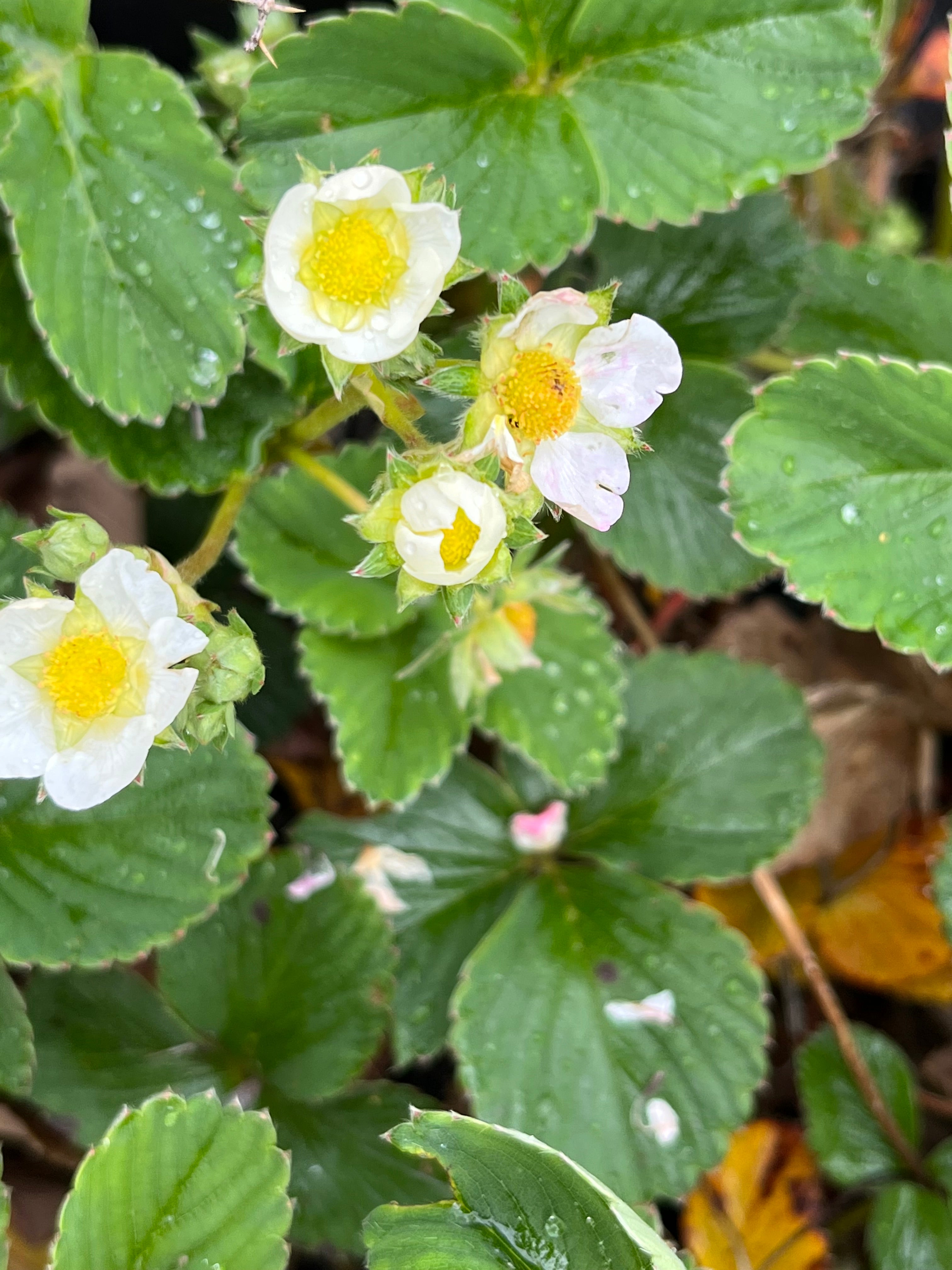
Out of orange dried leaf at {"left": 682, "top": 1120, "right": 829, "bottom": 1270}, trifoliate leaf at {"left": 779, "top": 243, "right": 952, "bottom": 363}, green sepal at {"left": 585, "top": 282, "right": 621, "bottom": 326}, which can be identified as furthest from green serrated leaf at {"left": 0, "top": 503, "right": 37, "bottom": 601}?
orange dried leaf at {"left": 682, "top": 1120, "right": 829, "bottom": 1270}

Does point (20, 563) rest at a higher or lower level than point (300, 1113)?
higher

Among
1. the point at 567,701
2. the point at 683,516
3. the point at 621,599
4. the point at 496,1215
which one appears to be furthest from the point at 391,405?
the point at 621,599

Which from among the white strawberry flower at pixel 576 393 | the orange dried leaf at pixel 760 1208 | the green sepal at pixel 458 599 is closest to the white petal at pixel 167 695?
the green sepal at pixel 458 599

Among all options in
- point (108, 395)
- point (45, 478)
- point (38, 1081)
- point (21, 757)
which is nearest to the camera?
point (21, 757)

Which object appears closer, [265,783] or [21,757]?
[21,757]

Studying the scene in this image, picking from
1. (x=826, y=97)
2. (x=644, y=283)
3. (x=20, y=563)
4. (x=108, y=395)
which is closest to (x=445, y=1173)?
(x=20, y=563)

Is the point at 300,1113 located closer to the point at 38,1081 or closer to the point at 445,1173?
the point at 445,1173

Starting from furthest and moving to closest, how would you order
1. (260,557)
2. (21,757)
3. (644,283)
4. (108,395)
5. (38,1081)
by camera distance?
(644,283) < (38,1081) < (260,557) < (108,395) < (21,757)

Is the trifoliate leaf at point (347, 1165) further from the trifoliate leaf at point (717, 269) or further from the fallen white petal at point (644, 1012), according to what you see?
the trifoliate leaf at point (717, 269)
